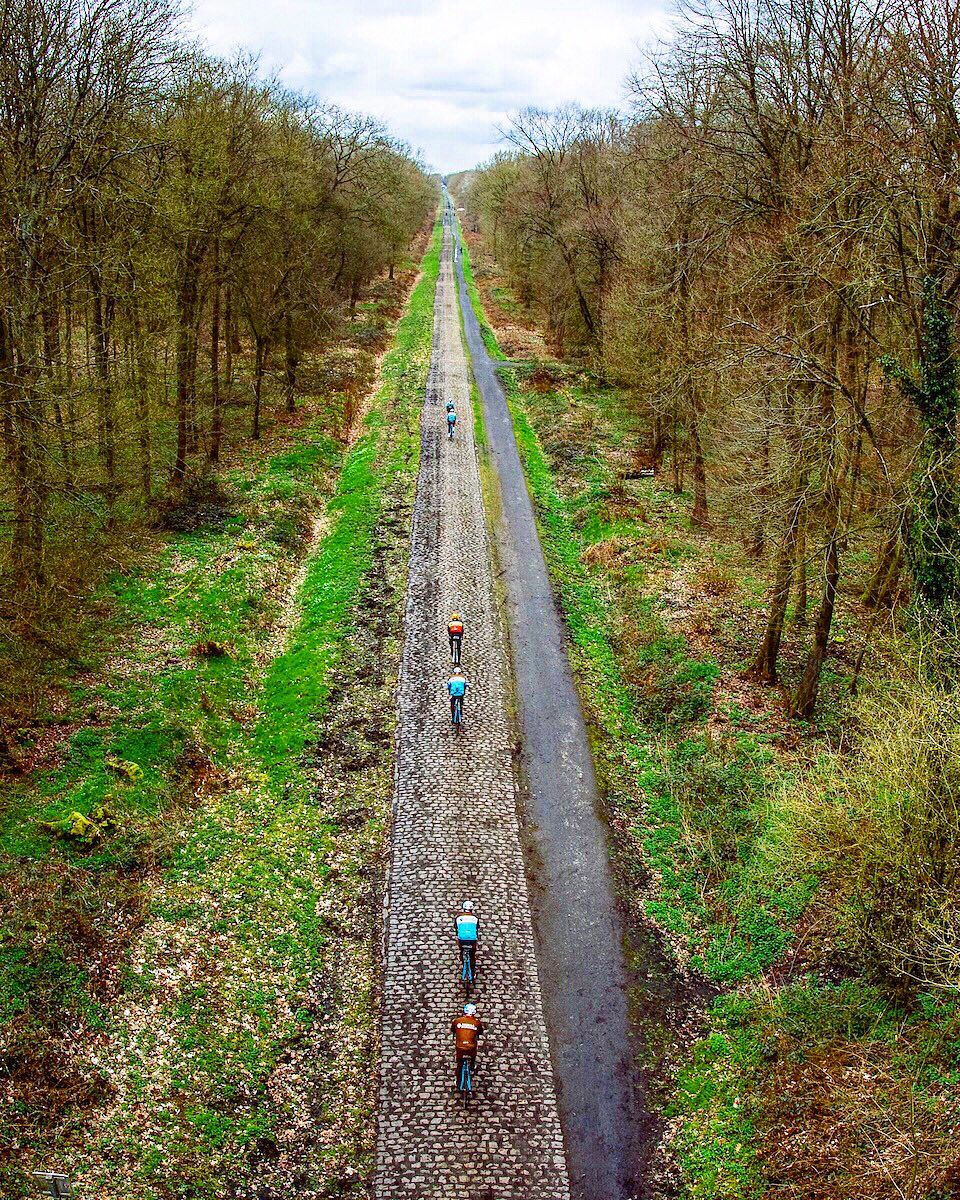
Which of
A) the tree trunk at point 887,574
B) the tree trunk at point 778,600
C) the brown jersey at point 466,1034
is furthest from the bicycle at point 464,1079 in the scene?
the tree trunk at point 887,574

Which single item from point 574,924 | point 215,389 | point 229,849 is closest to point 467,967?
point 574,924

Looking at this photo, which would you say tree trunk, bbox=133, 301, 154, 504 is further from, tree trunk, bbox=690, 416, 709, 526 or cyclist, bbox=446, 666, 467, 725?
tree trunk, bbox=690, 416, 709, 526

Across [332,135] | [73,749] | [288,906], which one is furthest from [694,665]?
[332,135]

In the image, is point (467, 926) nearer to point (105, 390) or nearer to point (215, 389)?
point (105, 390)

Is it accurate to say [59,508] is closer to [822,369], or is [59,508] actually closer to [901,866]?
[822,369]

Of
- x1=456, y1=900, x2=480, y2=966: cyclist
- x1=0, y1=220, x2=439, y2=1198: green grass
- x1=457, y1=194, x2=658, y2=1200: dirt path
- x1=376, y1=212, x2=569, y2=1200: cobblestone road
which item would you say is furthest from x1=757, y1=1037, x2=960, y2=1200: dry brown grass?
x1=0, y1=220, x2=439, y2=1198: green grass
